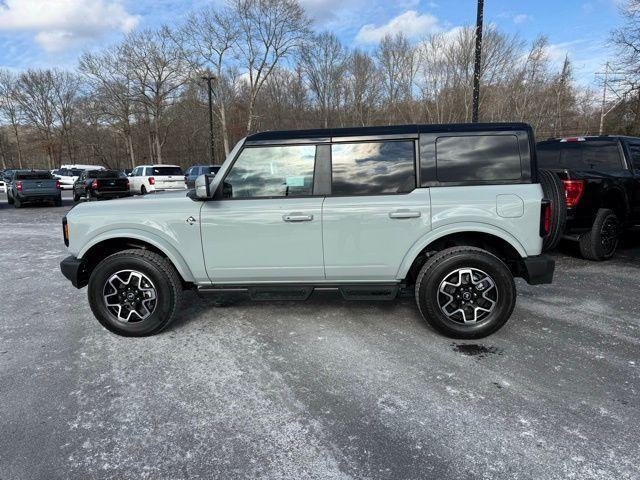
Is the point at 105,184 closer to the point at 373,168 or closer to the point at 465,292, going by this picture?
the point at 373,168

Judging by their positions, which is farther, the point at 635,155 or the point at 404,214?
the point at 635,155

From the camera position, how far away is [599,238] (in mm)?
6797

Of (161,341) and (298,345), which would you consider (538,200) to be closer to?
(298,345)

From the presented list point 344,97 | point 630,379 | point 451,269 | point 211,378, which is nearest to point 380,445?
point 211,378

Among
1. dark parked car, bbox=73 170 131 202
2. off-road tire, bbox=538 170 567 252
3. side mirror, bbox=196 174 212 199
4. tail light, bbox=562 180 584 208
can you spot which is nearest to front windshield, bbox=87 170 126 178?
dark parked car, bbox=73 170 131 202

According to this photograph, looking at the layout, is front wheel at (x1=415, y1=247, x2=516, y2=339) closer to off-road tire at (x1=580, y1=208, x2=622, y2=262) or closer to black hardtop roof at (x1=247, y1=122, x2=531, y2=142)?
black hardtop roof at (x1=247, y1=122, x2=531, y2=142)

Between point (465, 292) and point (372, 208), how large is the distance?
3.80 ft

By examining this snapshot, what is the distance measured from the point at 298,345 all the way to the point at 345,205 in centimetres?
137

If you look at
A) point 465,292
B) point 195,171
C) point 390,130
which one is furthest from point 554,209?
point 195,171

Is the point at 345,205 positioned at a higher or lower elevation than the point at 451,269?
higher

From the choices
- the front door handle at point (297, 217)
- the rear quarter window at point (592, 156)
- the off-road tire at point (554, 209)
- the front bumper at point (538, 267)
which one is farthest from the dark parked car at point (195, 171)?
the front bumper at point (538, 267)

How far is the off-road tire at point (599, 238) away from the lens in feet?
22.2

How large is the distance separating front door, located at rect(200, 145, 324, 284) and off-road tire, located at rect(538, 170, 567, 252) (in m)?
2.33

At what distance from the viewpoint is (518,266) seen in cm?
399
